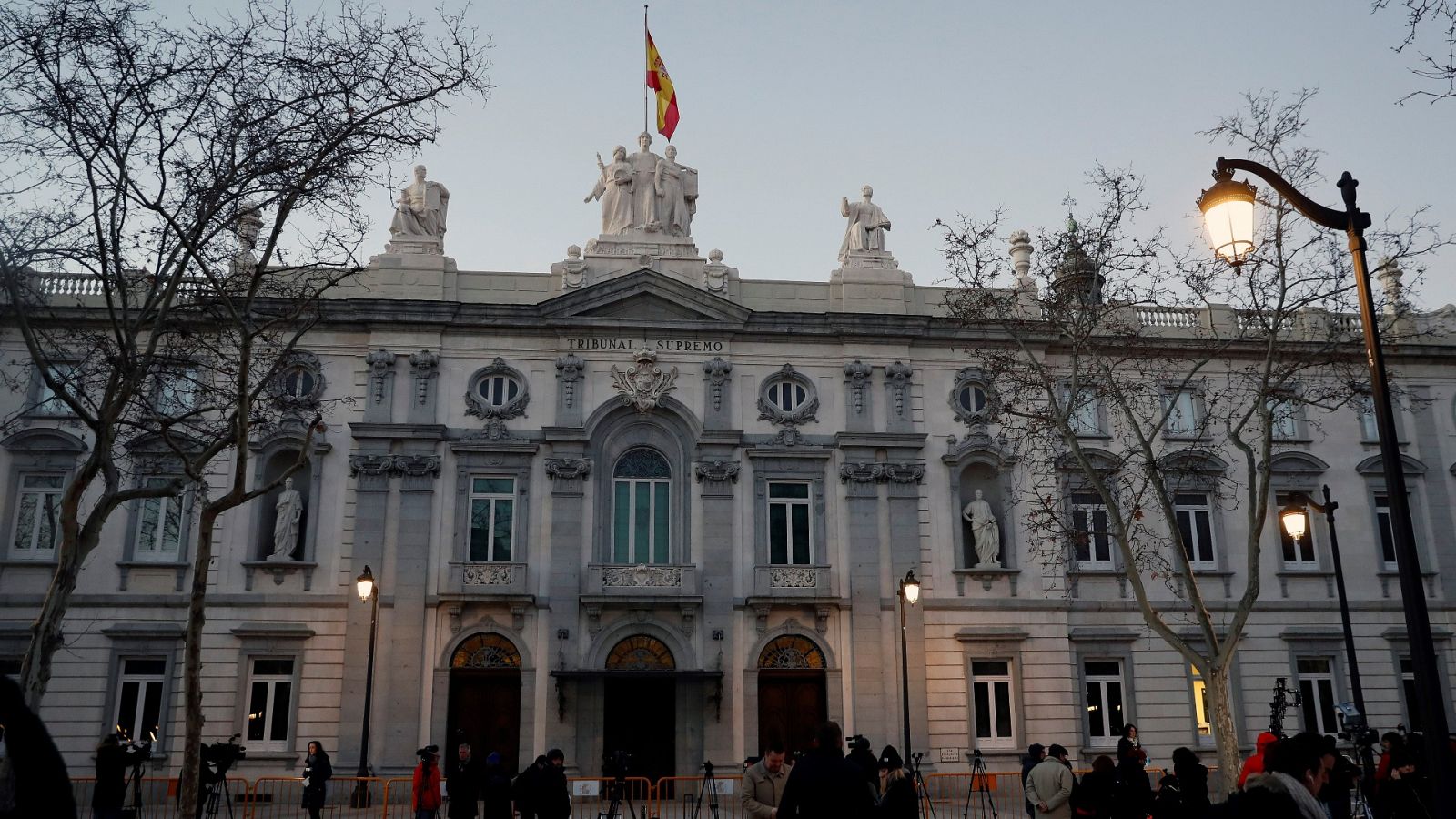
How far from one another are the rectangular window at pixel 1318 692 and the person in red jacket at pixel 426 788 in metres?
24.3

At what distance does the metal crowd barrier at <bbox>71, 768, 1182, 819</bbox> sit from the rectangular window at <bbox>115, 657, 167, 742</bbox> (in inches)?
59.3

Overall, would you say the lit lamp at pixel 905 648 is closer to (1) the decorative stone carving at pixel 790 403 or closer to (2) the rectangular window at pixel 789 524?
(2) the rectangular window at pixel 789 524

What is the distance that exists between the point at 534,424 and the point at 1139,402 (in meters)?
17.3

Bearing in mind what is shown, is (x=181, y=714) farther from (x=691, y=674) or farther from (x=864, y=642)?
(x=864, y=642)

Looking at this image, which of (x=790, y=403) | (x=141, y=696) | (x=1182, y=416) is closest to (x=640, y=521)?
(x=790, y=403)

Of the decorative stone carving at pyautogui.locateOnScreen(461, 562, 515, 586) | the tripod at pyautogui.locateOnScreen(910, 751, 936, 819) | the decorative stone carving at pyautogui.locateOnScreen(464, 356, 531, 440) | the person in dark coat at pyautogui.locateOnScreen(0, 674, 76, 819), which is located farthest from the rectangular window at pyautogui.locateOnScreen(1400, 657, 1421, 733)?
the person in dark coat at pyautogui.locateOnScreen(0, 674, 76, 819)

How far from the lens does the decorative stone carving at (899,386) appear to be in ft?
106

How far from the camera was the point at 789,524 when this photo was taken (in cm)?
3144

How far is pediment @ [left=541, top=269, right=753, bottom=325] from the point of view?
3167 centimetres

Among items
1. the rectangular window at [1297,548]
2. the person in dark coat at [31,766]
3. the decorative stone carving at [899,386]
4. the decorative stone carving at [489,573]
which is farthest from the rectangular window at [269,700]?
the rectangular window at [1297,548]

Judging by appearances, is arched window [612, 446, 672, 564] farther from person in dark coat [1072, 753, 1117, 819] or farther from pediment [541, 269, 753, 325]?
person in dark coat [1072, 753, 1117, 819]

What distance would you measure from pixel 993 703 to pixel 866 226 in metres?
14.0

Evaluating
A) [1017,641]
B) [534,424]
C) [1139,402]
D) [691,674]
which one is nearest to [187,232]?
[534,424]

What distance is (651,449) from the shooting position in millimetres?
31828
